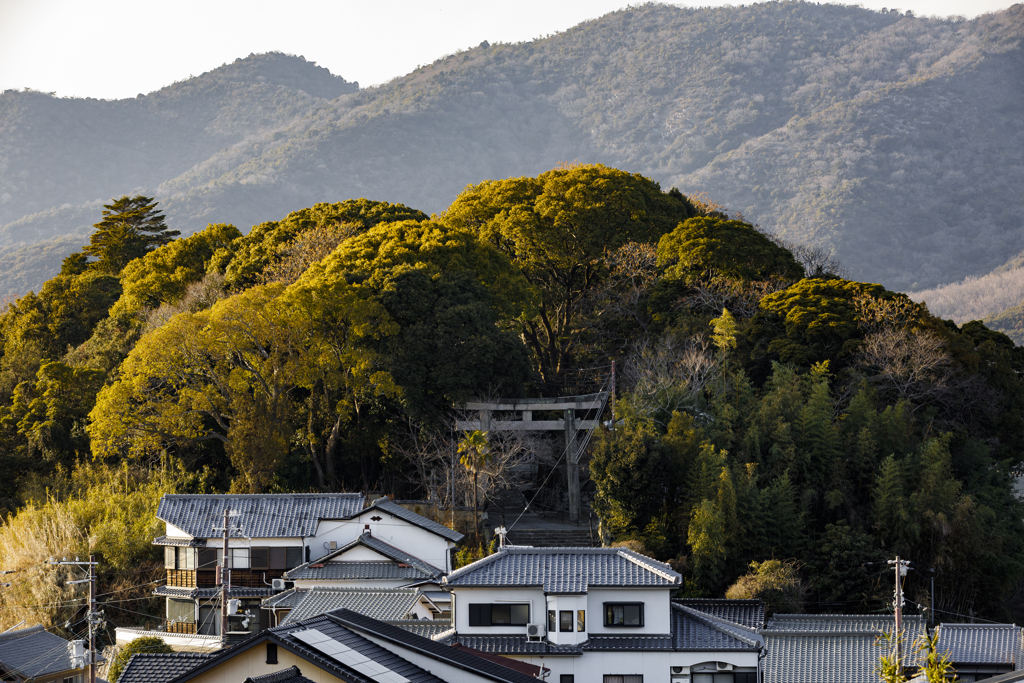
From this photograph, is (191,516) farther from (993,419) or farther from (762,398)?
(993,419)

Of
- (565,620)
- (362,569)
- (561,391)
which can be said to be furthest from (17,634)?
(561,391)

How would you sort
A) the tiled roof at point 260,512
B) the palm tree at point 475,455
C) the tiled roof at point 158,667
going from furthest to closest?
the palm tree at point 475,455, the tiled roof at point 260,512, the tiled roof at point 158,667

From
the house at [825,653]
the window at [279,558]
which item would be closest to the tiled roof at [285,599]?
the window at [279,558]

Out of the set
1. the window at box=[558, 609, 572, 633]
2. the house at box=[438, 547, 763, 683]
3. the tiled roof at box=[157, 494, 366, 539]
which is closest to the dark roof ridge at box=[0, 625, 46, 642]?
the tiled roof at box=[157, 494, 366, 539]

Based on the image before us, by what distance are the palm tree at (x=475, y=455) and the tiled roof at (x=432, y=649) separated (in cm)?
1486

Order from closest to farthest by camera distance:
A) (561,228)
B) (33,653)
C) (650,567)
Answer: (650,567)
(33,653)
(561,228)

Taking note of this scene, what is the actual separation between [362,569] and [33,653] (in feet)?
24.2

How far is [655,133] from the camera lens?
441 feet

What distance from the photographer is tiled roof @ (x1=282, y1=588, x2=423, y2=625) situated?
22119 millimetres

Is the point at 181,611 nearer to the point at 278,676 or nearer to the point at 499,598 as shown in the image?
the point at 499,598

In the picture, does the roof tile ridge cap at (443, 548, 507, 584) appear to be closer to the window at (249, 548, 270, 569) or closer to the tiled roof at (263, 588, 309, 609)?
the tiled roof at (263, 588, 309, 609)

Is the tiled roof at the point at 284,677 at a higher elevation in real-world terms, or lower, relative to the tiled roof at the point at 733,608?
higher

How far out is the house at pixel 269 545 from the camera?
83.6 ft

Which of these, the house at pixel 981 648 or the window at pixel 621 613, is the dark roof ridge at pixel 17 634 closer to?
the window at pixel 621 613
